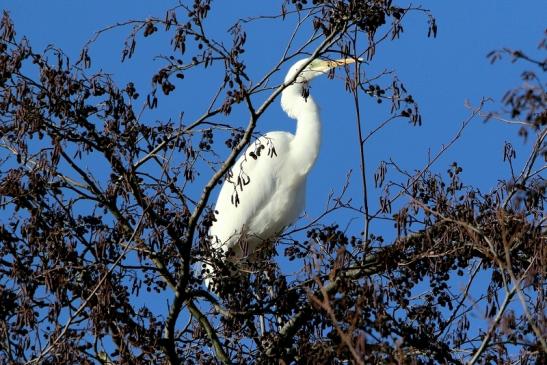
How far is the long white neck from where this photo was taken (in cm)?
1009

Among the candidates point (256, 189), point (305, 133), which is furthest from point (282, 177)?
point (305, 133)

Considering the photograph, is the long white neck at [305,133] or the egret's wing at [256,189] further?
the egret's wing at [256,189]

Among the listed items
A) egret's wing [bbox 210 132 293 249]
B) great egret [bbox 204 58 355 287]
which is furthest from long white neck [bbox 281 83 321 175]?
egret's wing [bbox 210 132 293 249]

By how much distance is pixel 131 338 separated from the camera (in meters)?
5.98

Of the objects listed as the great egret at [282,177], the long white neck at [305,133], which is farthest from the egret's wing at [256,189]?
the long white neck at [305,133]

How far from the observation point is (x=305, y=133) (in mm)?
10109

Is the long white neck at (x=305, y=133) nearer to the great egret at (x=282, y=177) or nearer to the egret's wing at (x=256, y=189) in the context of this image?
the great egret at (x=282, y=177)

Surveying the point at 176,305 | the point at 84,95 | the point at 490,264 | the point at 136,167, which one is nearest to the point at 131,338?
the point at 176,305

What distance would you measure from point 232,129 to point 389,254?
103 centimetres

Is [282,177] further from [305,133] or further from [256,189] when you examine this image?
[305,133]

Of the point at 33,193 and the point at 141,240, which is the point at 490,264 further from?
the point at 33,193

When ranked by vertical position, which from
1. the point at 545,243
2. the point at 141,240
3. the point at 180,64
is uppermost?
the point at 180,64

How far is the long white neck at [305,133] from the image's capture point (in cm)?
1009

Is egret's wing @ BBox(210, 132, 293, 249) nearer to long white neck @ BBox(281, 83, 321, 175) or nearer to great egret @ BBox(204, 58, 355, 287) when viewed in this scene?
great egret @ BBox(204, 58, 355, 287)
